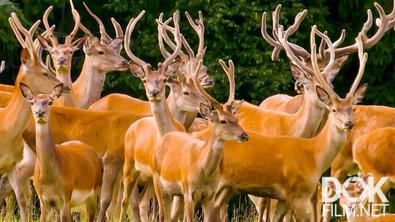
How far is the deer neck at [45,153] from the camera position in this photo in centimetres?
1252

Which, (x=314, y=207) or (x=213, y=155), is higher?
(x=213, y=155)

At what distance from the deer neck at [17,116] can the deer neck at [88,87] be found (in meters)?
3.04

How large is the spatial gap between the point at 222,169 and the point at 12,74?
9910mm

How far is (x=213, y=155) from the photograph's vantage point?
491 inches

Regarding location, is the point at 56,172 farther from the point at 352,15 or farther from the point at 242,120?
the point at 352,15

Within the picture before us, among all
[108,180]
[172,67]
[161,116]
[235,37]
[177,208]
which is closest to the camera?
[177,208]

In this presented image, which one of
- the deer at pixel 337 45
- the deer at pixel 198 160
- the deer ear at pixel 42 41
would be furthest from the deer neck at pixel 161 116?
the deer ear at pixel 42 41

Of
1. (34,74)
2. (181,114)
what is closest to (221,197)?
(34,74)

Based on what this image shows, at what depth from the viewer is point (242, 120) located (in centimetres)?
1516

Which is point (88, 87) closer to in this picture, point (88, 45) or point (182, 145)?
point (88, 45)

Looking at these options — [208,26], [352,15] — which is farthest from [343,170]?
[352,15]

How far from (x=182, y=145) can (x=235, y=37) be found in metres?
8.37

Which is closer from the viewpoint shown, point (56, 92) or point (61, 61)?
point (56, 92)

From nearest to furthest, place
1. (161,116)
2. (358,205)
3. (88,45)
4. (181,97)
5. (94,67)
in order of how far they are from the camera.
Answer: (358,205)
(161,116)
(181,97)
(94,67)
(88,45)
